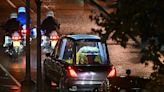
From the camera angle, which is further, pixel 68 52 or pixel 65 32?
pixel 65 32

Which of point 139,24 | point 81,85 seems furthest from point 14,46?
point 139,24

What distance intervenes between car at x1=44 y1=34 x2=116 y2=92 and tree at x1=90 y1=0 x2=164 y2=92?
625 cm

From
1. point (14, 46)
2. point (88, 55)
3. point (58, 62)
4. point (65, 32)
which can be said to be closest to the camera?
point (88, 55)

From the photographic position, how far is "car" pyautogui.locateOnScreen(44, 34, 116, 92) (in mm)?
13116

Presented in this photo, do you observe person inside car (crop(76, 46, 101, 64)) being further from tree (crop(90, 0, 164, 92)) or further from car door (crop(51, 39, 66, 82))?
tree (crop(90, 0, 164, 92))

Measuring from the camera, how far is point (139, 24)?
19.6ft

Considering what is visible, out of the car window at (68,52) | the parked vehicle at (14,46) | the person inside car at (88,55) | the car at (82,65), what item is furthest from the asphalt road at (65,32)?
the car window at (68,52)

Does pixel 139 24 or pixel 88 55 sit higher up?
pixel 139 24

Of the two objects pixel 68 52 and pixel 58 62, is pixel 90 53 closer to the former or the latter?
pixel 68 52

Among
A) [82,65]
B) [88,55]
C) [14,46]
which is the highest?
[14,46]

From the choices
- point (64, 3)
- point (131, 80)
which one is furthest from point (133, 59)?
point (64, 3)

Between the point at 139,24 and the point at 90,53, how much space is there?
24.8 ft

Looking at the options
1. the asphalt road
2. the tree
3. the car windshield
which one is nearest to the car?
the car windshield

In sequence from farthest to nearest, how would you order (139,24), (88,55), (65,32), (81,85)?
1. (65,32)
2. (88,55)
3. (81,85)
4. (139,24)
